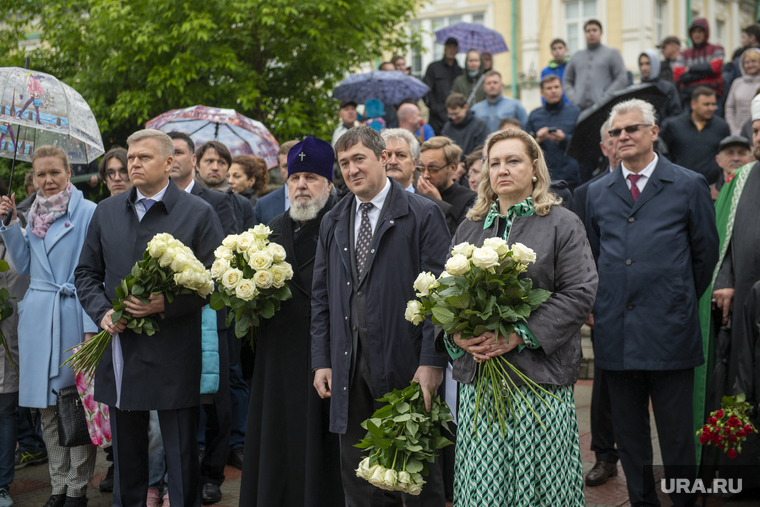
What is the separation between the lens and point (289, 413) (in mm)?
4613

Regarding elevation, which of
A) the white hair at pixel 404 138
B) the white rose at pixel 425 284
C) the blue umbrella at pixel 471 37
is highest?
the blue umbrella at pixel 471 37

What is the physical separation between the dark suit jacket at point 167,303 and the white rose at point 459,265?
1784 millimetres

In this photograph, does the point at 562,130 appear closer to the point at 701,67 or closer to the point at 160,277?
the point at 701,67

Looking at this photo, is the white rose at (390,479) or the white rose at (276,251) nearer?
the white rose at (390,479)

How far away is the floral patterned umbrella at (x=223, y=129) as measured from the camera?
27.6 ft

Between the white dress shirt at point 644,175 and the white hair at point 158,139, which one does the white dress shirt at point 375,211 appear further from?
the white dress shirt at point 644,175

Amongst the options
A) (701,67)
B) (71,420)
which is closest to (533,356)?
(71,420)

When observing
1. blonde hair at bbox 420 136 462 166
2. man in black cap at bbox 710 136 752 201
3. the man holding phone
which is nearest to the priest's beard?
blonde hair at bbox 420 136 462 166

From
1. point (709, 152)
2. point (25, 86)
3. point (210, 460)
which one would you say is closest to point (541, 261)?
point (210, 460)

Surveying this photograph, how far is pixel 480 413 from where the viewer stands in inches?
142

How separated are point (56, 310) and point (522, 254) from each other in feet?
11.2

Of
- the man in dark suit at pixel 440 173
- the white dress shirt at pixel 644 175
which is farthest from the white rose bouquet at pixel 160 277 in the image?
the white dress shirt at pixel 644 175

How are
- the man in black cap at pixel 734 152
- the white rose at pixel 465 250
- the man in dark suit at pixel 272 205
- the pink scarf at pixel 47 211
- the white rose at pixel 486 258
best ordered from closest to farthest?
1. the white rose at pixel 486 258
2. the white rose at pixel 465 250
3. the pink scarf at pixel 47 211
4. the man in dark suit at pixel 272 205
5. the man in black cap at pixel 734 152

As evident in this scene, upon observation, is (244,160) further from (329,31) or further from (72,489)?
(329,31)
